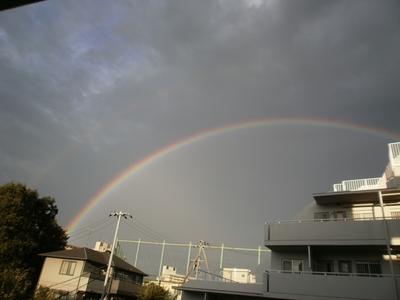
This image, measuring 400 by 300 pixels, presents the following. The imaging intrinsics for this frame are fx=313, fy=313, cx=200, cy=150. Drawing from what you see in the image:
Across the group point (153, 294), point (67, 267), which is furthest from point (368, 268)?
point (67, 267)

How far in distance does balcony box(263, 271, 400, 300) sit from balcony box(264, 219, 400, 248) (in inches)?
77.4

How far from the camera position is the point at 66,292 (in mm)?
31844

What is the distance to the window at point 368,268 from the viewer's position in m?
19.0

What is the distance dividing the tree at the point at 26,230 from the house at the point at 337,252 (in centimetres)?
2291

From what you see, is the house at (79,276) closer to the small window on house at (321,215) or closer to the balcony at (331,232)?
the balcony at (331,232)

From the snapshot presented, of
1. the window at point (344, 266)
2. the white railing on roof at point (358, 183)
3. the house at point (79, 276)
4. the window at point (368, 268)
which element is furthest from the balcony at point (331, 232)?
the house at point (79, 276)

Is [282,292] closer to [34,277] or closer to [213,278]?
[213,278]

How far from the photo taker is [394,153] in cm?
2206

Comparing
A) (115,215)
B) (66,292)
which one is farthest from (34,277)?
(115,215)

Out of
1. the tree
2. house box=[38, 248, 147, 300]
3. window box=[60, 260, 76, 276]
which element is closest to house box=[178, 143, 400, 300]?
house box=[38, 248, 147, 300]

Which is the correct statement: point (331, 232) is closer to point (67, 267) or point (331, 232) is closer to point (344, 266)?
point (344, 266)

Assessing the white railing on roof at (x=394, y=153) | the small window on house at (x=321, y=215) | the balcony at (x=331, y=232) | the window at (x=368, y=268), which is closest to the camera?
the balcony at (x=331, y=232)

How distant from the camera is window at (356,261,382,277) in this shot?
748 inches

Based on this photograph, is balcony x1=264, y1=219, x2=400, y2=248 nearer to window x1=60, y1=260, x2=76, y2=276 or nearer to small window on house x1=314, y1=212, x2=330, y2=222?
small window on house x1=314, y1=212, x2=330, y2=222
